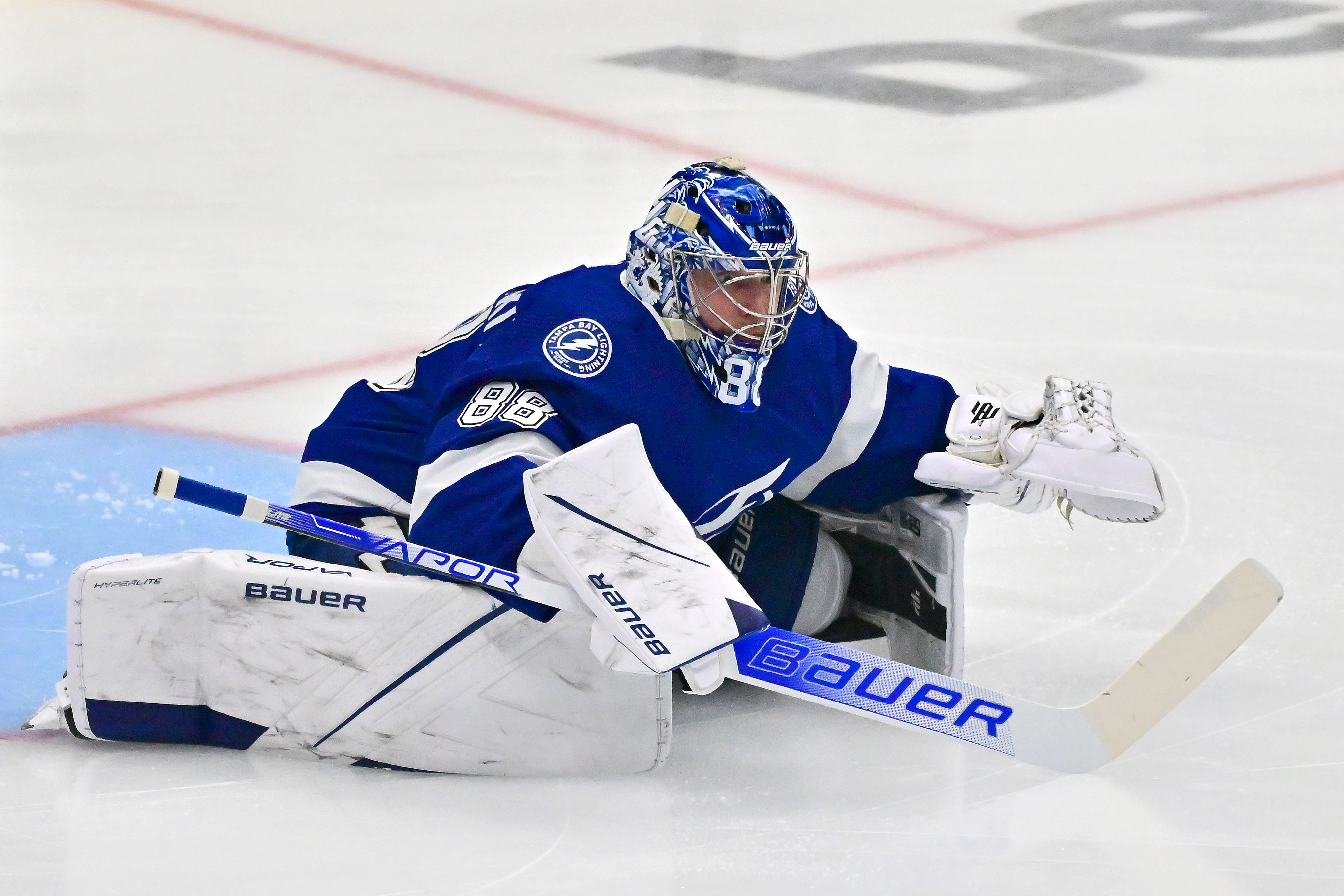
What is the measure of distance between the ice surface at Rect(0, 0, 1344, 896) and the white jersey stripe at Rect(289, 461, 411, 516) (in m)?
0.42

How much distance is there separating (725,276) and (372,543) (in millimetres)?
616

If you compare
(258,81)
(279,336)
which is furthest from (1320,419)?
Result: (258,81)

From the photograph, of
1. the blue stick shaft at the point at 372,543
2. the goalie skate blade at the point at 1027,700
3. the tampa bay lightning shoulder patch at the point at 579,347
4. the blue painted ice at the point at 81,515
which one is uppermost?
the tampa bay lightning shoulder patch at the point at 579,347

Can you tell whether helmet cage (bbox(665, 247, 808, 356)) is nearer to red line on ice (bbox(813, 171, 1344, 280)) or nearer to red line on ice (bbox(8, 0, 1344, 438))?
red line on ice (bbox(8, 0, 1344, 438))

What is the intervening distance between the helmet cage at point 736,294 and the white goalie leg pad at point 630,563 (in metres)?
→ 0.35

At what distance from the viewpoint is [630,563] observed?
2.04 meters

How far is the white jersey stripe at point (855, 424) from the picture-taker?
2682 millimetres

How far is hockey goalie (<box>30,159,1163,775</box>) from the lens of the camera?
209cm

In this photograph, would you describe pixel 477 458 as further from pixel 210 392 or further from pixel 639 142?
pixel 639 142

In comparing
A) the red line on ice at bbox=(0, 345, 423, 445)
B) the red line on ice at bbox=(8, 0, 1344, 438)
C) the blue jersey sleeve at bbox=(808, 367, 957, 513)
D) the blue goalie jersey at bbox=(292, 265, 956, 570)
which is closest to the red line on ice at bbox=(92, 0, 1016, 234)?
the red line on ice at bbox=(8, 0, 1344, 438)

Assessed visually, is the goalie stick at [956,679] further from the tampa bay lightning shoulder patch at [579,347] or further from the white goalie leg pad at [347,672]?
the tampa bay lightning shoulder patch at [579,347]

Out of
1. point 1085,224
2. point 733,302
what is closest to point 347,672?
point 733,302

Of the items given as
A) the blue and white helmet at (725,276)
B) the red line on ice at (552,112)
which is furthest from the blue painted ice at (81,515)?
the red line on ice at (552,112)

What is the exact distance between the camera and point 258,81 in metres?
5.91
